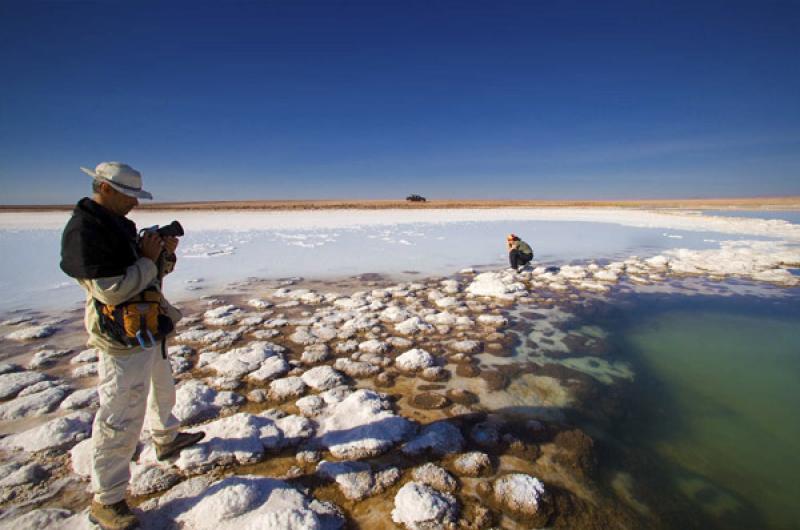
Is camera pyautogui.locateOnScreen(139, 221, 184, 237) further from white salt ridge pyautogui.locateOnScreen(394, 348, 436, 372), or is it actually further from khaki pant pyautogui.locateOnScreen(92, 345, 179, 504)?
white salt ridge pyautogui.locateOnScreen(394, 348, 436, 372)

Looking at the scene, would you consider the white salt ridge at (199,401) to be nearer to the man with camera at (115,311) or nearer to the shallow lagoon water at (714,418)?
the man with camera at (115,311)

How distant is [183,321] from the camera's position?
4.69 m

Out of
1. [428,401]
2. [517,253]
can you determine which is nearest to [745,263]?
[517,253]

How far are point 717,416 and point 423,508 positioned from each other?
2472 mm

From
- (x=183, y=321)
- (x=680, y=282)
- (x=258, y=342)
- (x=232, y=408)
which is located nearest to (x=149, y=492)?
(x=232, y=408)

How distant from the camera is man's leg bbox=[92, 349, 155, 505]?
1.77 meters

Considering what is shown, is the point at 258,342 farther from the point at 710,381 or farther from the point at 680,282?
the point at 680,282

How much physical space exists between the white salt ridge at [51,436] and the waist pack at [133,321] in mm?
1277

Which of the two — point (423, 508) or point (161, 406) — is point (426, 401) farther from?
point (161, 406)

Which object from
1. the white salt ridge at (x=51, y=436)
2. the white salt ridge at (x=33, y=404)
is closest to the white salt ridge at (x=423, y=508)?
the white salt ridge at (x=51, y=436)

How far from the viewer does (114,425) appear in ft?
5.87

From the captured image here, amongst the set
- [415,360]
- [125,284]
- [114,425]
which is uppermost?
[125,284]

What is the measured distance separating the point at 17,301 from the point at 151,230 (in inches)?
227

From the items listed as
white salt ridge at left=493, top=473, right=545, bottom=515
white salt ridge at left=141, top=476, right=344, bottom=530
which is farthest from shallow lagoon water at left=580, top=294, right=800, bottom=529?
white salt ridge at left=141, top=476, right=344, bottom=530
